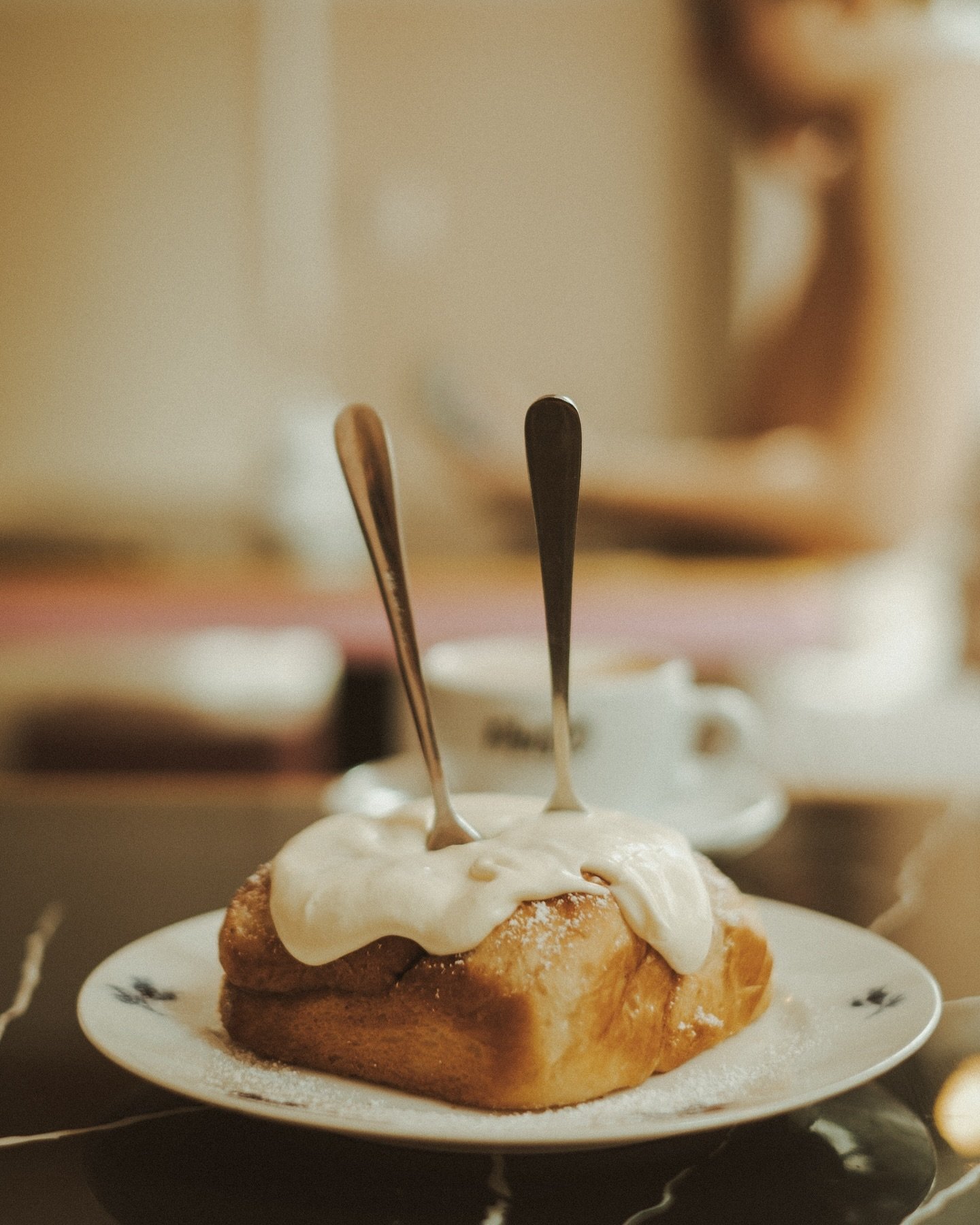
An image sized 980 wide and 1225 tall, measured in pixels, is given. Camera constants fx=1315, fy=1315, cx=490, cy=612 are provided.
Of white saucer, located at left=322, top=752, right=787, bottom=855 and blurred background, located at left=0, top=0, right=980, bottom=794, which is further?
blurred background, located at left=0, top=0, right=980, bottom=794

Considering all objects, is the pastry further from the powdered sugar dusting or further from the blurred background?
the blurred background

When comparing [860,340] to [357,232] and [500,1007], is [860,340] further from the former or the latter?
[357,232]

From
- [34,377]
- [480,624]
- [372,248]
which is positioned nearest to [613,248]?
[372,248]

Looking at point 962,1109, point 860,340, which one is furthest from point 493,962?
point 860,340

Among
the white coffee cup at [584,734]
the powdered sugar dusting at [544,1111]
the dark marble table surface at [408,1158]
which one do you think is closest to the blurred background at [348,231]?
the white coffee cup at [584,734]

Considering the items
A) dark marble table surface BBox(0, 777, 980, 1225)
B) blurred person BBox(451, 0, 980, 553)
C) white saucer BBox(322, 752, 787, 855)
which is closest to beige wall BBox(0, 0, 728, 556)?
blurred person BBox(451, 0, 980, 553)

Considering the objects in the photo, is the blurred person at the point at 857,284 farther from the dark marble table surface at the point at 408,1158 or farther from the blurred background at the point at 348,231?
the blurred background at the point at 348,231
